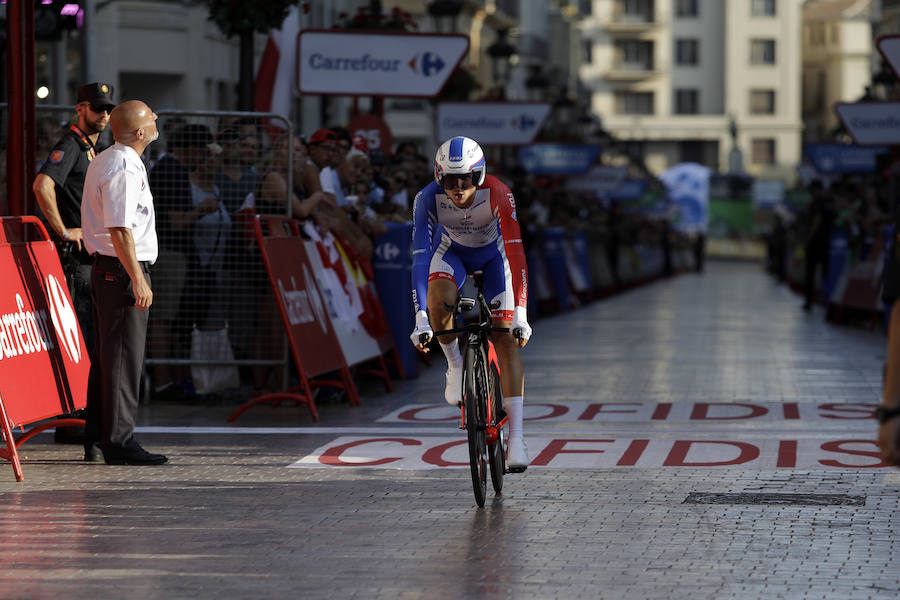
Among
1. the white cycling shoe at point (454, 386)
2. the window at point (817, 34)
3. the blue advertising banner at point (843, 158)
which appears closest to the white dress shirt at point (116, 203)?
the white cycling shoe at point (454, 386)

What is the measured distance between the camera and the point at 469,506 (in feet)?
29.1

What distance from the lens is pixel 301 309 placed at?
1302 cm

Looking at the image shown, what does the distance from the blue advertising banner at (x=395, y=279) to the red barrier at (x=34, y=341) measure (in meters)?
5.15

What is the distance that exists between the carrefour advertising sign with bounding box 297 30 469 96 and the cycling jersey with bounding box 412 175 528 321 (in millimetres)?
9091

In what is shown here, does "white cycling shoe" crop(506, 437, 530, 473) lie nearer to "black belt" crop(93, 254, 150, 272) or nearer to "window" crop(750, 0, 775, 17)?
"black belt" crop(93, 254, 150, 272)

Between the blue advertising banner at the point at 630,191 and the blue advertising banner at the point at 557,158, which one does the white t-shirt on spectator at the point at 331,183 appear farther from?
the blue advertising banner at the point at 630,191

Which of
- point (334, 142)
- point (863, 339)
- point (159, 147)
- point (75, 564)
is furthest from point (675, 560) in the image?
point (863, 339)

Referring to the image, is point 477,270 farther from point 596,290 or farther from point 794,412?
point 596,290

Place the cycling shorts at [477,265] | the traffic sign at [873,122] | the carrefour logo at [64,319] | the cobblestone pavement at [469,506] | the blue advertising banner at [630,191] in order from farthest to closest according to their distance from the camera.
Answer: the blue advertising banner at [630,191]
the traffic sign at [873,122]
the carrefour logo at [64,319]
the cycling shorts at [477,265]
the cobblestone pavement at [469,506]

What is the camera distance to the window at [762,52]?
125688 mm

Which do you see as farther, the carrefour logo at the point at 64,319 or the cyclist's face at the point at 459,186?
the carrefour logo at the point at 64,319

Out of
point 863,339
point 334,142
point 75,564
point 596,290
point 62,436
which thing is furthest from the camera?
point 596,290

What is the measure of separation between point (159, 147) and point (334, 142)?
1975mm

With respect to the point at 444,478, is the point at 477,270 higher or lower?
higher
